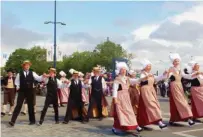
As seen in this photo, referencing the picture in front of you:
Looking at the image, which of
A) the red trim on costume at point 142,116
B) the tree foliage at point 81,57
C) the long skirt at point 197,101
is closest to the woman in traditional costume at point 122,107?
the red trim on costume at point 142,116

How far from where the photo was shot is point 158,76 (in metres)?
10.2

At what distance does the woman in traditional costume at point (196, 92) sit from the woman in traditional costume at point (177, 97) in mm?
547

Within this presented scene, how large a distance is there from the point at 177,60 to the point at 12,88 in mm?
7161

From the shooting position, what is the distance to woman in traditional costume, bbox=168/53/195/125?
10.5 meters

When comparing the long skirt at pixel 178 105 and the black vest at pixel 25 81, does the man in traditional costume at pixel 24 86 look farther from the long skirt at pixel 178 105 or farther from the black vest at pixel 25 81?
the long skirt at pixel 178 105

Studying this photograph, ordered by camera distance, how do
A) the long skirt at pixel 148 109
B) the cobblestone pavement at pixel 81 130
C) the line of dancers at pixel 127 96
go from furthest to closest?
the long skirt at pixel 148 109 → the line of dancers at pixel 127 96 → the cobblestone pavement at pixel 81 130

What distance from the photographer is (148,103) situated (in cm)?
981

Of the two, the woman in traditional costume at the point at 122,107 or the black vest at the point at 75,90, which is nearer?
the woman in traditional costume at the point at 122,107

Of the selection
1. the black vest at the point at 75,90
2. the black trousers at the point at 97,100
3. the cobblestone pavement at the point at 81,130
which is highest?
the black vest at the point at 75,90

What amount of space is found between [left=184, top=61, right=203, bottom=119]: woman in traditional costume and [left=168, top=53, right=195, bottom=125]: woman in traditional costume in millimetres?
547

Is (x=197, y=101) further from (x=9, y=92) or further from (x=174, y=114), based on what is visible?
(x=9, y=92)

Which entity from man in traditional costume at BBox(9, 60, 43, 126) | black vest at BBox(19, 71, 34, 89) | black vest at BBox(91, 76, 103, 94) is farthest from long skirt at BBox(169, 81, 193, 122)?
black vest at BBox(19, 71, 34, 89)

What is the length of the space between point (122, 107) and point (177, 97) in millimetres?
2061

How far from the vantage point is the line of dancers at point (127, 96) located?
9578mm
